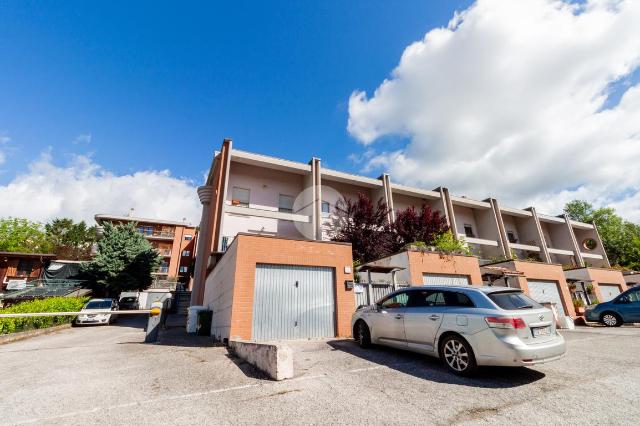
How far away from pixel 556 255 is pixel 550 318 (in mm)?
33358

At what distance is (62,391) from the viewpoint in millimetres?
4125

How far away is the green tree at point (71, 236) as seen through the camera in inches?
1929

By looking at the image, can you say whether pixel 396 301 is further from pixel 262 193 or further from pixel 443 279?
pixel 262 193

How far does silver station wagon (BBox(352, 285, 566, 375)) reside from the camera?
4355mm

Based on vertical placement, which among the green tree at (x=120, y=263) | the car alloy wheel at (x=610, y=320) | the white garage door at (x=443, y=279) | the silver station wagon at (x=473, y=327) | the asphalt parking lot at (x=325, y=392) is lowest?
the asphalt parking lot at (x=325, y=392)

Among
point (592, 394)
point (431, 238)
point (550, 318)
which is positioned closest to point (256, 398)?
point (592, 394)

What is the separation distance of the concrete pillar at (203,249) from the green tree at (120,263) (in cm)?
1118

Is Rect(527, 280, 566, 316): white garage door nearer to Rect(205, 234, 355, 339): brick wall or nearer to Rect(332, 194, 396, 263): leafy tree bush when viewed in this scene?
Rect(332, 194, 396, 263): leafy tree bush

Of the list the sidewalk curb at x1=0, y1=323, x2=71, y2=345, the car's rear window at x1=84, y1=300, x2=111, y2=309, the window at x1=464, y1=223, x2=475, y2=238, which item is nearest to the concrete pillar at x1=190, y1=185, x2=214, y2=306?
the car's rear window at x1=84, y1=300, x2=111, y2=309

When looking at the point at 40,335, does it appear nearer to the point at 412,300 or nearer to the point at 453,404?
the point at 412,300

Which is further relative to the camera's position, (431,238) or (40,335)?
(431,238)

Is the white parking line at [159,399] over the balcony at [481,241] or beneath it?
beneath

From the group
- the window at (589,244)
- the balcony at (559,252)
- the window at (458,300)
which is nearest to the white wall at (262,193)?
the window at (458,300)

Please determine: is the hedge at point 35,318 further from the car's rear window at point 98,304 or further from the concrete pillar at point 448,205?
the concrete pillar at point 448,205
